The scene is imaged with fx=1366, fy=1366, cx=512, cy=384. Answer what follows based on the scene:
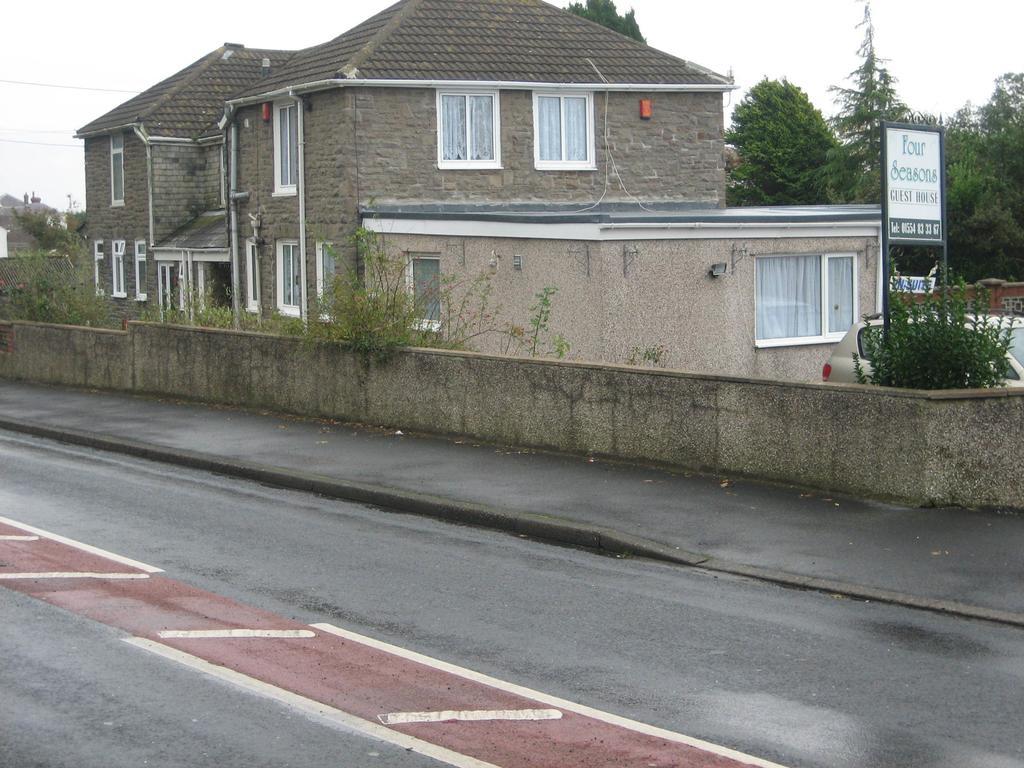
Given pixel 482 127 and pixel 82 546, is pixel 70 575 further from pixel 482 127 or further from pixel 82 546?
pixel 482 127

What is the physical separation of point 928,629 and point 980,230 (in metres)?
38.4

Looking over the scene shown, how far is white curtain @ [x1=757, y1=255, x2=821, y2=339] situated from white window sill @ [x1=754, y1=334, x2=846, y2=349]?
9 cm

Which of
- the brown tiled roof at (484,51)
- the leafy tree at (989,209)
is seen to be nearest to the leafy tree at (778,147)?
the leafy tree at (989,209)

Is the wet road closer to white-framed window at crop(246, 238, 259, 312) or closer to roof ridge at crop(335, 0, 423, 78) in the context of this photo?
roof ridge at crop(335, 0, 423, 78)

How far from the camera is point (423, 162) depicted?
2605cm

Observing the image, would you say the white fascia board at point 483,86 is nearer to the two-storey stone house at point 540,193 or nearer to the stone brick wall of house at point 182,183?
the two-storey stone house at point 540,193

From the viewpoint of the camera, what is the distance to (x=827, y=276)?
22.5 metres

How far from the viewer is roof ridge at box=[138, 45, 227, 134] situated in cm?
3691

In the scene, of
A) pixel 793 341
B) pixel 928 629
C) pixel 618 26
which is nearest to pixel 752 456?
pixel 928 629

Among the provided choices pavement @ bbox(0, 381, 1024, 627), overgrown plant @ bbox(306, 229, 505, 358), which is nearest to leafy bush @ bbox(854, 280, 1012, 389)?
pavement @ bbox(0, 381, 1024, 627)

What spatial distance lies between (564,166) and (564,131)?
0.74m

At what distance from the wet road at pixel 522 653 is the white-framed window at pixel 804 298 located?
11.0 metres

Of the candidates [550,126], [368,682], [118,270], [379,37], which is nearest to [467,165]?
[550,126]

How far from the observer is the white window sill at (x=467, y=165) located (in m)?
26.2
